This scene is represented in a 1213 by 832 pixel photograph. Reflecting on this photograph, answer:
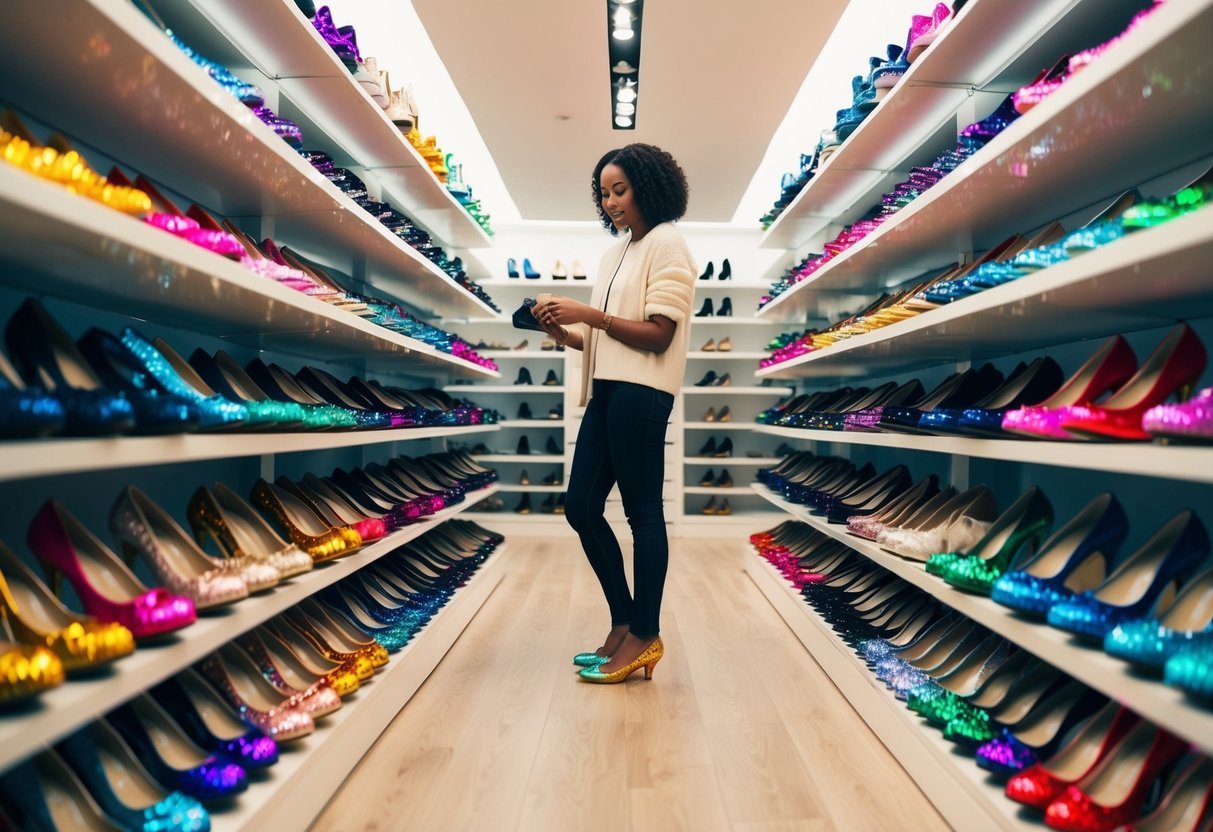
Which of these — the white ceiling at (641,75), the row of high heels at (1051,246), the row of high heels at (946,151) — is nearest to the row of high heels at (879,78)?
the row of high heels at (946,151)

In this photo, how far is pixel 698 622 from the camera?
3725mm

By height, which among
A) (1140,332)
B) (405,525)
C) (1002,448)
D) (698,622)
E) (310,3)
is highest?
(310,3)

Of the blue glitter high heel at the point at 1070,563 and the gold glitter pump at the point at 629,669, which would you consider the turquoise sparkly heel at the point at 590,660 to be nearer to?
the gold glitter pump at the point at 629,669

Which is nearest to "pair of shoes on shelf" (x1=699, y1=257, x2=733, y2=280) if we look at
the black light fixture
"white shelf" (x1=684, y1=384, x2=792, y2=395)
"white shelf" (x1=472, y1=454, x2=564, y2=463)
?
"white shelf" (x1=684, y1=384, x2=792, y2=395)

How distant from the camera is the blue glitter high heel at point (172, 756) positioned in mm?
1405

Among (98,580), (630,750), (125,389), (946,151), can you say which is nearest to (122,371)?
(125,389)

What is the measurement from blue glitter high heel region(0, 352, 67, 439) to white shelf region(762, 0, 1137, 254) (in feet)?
7.50

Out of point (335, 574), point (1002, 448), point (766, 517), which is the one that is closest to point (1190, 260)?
→ point (1002, 448)

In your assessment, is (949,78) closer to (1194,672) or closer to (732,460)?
(1194,672)

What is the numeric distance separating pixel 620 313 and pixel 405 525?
4.04 ft

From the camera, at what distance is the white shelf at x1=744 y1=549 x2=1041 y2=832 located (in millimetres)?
1545

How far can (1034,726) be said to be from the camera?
66.1 inches

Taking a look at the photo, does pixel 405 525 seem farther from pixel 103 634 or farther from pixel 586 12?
pixel 586 12

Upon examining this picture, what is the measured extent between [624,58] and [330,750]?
11.6 ft
